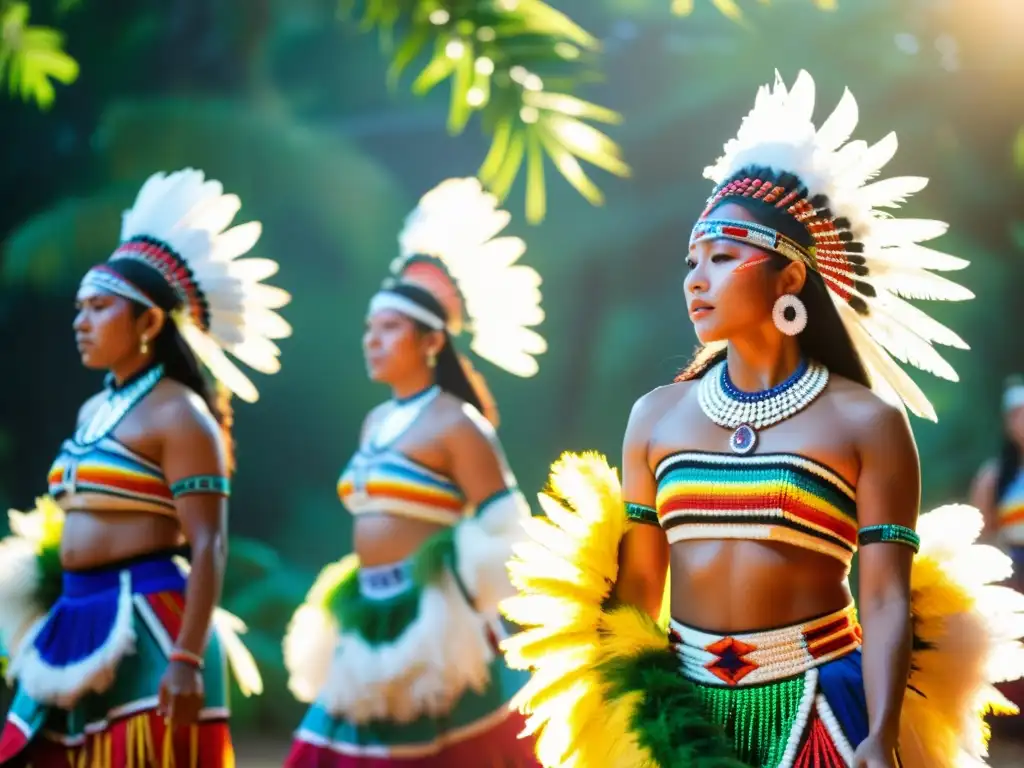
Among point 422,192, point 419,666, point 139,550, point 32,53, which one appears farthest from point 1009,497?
point 32,53

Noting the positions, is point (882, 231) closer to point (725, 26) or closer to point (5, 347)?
point (725, 26)

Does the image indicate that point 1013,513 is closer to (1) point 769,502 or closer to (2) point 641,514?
(2) point 641,514

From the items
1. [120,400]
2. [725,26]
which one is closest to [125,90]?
[725,26]

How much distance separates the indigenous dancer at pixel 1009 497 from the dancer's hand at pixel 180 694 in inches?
179

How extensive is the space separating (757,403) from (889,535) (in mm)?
333

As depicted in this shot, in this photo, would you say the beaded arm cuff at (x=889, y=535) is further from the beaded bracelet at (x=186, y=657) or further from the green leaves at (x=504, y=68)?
the beaded bracelet at (x=186, y=657)

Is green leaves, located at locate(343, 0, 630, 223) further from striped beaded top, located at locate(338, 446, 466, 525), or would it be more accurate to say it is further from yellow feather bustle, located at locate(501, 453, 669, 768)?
striped beaded top, located at locate(338, 446, 466, 525)

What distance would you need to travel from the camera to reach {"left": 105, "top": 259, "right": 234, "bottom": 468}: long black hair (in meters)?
3.86

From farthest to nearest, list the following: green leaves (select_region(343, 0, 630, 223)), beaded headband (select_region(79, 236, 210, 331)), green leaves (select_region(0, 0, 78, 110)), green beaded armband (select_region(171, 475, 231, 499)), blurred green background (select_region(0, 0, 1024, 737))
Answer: blurred green background (select_region(0, 0, 1024, 737))
beaded headband (select_region(79, 236, 210, 331))
green beaded armband (select_region(171, 475, 231, 499))
green leaves (select_region(0, 0, 78, 110))
green leaves (select_region(343, 0, 630, 223))

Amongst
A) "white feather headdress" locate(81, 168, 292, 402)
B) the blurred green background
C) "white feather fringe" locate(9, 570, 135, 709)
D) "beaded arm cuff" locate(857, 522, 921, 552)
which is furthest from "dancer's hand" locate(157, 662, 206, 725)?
the blurred green background

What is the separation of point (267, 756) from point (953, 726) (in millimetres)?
6386

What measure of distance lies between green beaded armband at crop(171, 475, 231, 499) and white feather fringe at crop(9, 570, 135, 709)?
0.84ft

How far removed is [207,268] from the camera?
13.2 ft

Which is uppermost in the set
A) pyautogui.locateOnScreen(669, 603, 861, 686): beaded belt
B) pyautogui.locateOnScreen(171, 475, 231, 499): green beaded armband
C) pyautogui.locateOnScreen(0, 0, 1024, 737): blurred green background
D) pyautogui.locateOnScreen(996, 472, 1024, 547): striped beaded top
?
pyautogui.locateOnScreen(0, 0, 1024, 737): blurred green background
